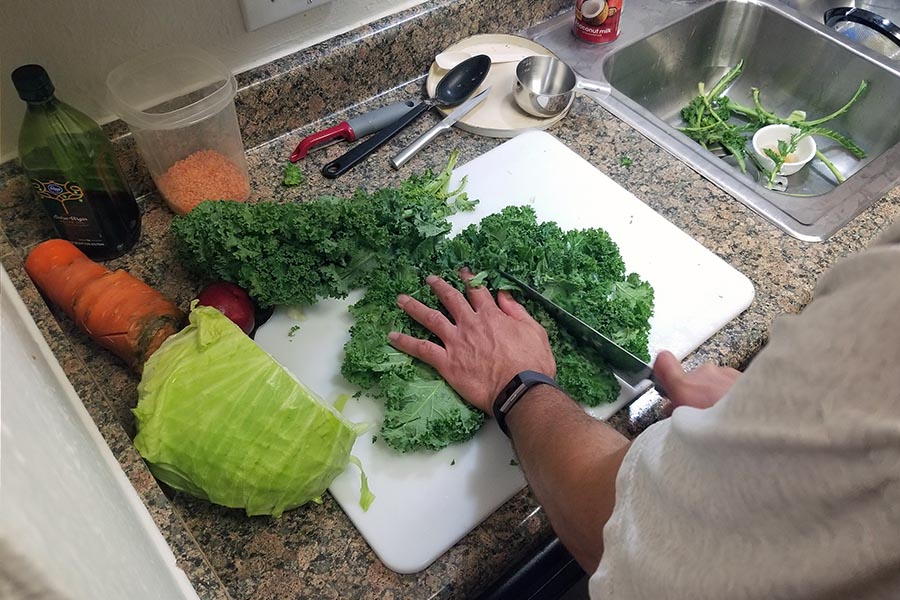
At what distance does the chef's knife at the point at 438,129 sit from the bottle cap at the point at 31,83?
531 millimetres

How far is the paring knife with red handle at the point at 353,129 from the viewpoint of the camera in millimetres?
1175

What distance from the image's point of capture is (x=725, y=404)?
0.41 meters

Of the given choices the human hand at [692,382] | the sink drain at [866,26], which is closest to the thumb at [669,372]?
the human hand at [692,382]

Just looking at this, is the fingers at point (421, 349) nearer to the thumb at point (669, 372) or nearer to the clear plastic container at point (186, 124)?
the thumb at point (669, 372)

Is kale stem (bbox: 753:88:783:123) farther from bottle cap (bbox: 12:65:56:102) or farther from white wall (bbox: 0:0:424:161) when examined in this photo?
bottle cap (bbox: 12:65:56:102)

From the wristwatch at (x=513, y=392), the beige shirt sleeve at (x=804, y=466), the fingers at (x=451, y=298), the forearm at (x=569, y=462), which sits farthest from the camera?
the fingers at (x=451, y=298)

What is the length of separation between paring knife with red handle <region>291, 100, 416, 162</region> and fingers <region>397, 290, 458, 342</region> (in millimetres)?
386

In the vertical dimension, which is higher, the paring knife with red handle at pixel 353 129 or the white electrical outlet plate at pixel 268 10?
the white electrical outlet plate at pixel 268 10

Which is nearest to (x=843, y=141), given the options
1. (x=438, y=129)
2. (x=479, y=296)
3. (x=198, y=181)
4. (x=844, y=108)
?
(x=844, y=108)

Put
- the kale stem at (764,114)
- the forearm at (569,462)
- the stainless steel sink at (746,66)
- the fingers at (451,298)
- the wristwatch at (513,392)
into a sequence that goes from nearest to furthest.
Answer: the forearm at (569,462), the wristwatch at (513,392), the fingers at (451,298), the stainless steel sink at (746,66), the kale stem at (764,114)

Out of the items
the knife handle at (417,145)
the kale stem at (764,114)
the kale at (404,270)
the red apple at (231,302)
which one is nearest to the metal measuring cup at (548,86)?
the knife handle at (417,145)

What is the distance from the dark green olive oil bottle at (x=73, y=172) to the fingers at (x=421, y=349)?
45 centimetres

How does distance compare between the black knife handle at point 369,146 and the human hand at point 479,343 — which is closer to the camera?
the human hand at point 479,343

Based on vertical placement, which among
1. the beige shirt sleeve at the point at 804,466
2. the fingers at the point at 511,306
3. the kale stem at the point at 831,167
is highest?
the beige shirt sleeve at the point at 804,466
